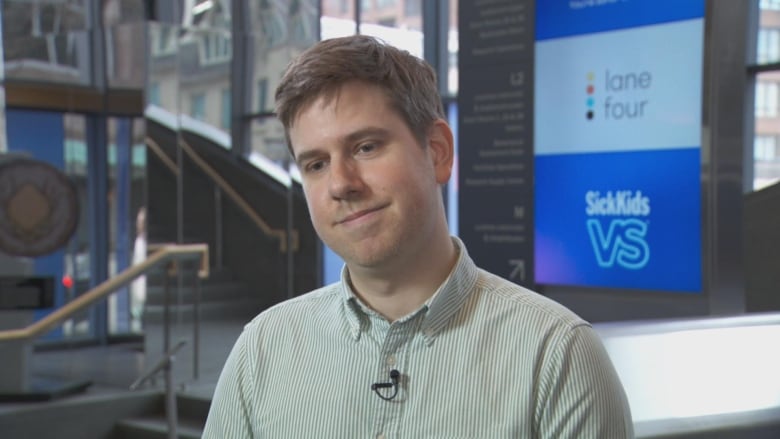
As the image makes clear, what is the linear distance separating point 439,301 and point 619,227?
321 centimetres

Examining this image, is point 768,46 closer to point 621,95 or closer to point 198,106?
point 621,95

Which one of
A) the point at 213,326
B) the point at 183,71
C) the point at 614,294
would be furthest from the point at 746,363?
the point at 183,71

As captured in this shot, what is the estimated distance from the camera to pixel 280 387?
1348 millimetres

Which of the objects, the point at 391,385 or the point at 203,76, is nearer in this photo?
the point at 391,385

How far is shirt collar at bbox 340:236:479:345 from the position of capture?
4.15ft

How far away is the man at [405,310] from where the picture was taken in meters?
1.21

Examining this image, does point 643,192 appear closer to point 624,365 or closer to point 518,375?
point 624,365

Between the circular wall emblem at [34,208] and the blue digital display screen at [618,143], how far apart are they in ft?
16.5

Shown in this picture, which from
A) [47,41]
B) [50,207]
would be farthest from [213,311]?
[47,41]

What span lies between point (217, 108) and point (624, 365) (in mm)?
6273

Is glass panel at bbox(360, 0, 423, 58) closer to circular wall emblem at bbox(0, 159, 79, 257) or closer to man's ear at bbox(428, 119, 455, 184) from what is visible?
circular wall emblem at bbox(0, 159, 79, 257)

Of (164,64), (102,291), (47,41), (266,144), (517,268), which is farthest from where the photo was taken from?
(266,144)

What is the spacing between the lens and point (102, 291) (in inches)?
246

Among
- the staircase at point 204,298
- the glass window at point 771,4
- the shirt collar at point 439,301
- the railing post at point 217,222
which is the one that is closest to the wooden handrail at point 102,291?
the staircase at point 204,298
